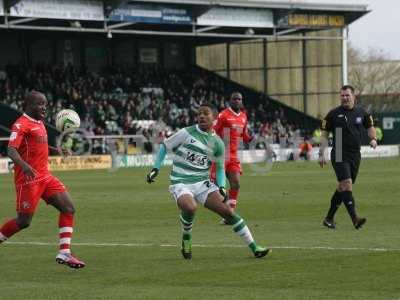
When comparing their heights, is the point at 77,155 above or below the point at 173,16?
below

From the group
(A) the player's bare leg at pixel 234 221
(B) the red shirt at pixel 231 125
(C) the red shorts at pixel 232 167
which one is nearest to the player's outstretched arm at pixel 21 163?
(A) the player's bare leg at pixel 234 221

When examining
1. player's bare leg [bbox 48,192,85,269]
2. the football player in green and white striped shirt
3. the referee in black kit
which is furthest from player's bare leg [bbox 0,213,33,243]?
the referee in black kit

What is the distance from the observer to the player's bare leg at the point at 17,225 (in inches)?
513

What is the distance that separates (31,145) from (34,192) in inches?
22.2

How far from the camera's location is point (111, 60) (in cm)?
6856

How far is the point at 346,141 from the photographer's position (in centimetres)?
1795

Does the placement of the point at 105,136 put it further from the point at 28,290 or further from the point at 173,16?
the point at 28,290

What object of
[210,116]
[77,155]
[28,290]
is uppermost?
[210,116]

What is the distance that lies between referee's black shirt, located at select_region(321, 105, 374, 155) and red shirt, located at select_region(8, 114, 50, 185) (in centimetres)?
632

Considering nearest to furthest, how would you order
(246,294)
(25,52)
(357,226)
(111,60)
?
(246,294) → (357,226) → (25,52) → (111,60)

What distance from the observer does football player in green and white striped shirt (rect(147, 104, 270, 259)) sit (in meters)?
13.6

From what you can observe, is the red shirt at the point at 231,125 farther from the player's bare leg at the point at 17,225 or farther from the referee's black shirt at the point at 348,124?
the player's bare leg at the point at 17,225

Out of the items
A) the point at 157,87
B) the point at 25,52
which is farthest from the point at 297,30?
the point at 25,52

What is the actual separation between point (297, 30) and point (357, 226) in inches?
1969
